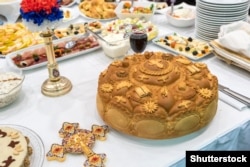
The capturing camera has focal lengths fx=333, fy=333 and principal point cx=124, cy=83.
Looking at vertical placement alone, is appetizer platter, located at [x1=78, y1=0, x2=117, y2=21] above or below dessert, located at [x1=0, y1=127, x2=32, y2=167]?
above

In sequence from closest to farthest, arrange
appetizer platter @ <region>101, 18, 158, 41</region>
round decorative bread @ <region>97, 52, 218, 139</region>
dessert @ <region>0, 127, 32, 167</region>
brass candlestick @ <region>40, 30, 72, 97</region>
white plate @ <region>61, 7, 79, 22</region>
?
1. dessert @ <region>0, 127, 32, 167</region>
2. round decorative bread @ <region>97, 52, 218, 139</region>
3. brass candlestick @ <region>40, 30, 72, 97</region>
4. appetizer platter @ <region>101, 18, 158, 41</region>
5. white plate @ <region>61, 7, 79, 22</region>

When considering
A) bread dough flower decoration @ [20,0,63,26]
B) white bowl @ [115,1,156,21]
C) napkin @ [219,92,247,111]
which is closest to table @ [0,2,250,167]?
napkin @ [219,92,247,111]

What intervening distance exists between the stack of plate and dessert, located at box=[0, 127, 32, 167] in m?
Result: 0.99

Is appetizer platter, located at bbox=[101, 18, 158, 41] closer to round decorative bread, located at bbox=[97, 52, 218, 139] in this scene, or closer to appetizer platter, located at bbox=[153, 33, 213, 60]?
appetizer platter, located at bbox=[153, 33, 213, 60]

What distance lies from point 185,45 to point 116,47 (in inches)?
12.8

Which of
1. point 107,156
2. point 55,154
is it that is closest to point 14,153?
point 55,154

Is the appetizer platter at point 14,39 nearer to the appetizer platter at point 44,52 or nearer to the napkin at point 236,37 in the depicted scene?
the appetizer platter at point 44,52

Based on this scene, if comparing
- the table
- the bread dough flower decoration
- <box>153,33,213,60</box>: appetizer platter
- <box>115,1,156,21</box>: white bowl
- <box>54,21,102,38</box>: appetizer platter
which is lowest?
the table

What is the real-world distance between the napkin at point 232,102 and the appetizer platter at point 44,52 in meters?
0.63

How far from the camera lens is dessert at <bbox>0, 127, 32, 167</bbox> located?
2.76 ft

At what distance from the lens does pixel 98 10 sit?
190 cm

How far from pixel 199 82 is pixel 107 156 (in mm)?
361

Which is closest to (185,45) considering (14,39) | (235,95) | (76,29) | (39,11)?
(235,95)

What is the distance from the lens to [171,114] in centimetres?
94
